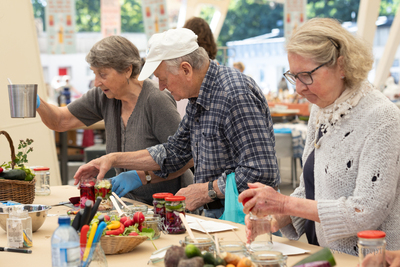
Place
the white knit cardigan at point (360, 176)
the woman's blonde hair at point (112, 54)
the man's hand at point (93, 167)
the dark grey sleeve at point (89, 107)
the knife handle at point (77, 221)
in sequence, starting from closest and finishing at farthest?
1. the knife handle at point (77, 221)
2. the white knit cardigan at point (360, 176)
3. the man's hand at point (93, 167)
4. the woman's blonde hair at point (112, 54)
5. the dark grey sleeve at point (89, 107)

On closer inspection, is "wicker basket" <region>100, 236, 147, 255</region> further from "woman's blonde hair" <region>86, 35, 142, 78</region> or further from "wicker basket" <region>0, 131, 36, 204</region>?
"woman's blonde hair" <region>86, 35, 142, 78</region>

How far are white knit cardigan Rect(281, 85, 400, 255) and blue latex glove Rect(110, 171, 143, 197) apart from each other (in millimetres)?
1191

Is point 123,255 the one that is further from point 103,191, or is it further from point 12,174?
point 12,174

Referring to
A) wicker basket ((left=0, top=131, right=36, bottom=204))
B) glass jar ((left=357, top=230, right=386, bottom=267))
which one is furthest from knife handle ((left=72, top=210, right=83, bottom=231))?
wicker basket ((left=0, top=131, right=36, bottom=204))

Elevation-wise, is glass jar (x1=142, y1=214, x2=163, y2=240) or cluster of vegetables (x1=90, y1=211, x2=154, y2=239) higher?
cluster of vegetables (x1=90, y1=211, x2=154, y2=239)

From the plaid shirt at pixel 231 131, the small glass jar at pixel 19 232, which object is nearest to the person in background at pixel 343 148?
the plaid shirt at pixel 231 131

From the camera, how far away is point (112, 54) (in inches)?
105

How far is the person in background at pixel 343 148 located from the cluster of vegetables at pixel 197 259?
14.8 inches

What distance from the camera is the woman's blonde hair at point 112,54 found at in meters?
2.66

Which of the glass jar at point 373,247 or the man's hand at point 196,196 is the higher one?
the glass jar at point 373,247

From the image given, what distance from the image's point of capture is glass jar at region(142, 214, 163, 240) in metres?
1.72

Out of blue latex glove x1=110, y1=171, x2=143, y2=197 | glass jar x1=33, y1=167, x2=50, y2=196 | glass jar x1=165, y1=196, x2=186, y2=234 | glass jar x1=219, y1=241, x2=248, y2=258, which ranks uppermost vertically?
glass jar x1=219, y1=241, x2=248, y2=258

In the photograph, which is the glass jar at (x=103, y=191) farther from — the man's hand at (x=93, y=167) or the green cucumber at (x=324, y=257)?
the green cucumber at (x=324, y=257)

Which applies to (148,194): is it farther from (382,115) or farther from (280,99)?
(280,99)
